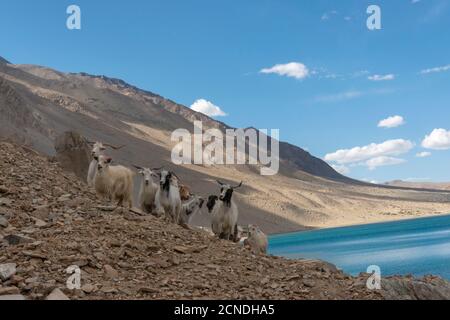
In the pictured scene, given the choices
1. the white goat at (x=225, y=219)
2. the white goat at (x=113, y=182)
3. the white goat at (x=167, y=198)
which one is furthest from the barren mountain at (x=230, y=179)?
the white goat at (x=225, y=219)

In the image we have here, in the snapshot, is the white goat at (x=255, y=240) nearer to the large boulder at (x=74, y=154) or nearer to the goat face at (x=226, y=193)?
the goat face at (x=226, y=193)

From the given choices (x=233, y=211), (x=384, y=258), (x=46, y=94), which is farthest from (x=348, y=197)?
(x=233, y=211)

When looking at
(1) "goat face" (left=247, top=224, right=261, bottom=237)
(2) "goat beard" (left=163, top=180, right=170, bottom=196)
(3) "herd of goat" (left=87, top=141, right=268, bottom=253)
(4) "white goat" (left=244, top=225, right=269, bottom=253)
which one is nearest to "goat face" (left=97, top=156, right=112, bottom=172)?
(3) "herd of goat" (left=87, top=141, right=268, bottom=253)

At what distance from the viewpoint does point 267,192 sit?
5901 inches

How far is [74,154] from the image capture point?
80.3 ft

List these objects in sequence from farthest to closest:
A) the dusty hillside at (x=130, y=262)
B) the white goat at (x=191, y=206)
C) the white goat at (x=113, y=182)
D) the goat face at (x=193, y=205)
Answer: the goat face at (x=193, y=205), the white goat at (x=191, y=206), the white goat at (x=113, y=182), the dusty hillside at (x=130, y=262)

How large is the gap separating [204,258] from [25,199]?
16.3 ft

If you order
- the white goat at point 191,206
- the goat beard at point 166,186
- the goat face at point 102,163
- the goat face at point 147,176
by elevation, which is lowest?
the white goat at point 191,206

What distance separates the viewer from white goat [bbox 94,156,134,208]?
17.2 meters

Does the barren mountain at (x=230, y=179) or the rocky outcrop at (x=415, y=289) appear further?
the barren mountain at (x=230, y=179)

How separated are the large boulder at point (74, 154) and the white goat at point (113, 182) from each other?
6873 mm

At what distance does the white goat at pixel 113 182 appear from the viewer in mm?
17156

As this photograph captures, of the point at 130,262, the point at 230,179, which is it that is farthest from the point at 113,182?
the point at 230,179
